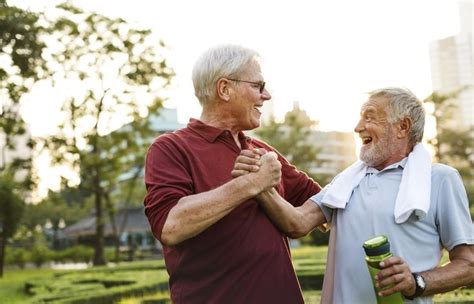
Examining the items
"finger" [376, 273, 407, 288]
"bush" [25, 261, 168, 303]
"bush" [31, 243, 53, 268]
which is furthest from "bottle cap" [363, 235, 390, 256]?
"bush" [31, 243, 53, 268]

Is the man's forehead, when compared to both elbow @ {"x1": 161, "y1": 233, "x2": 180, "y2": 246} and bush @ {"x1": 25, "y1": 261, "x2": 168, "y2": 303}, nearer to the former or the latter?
elbow @ {"x1": 161, "y1": 233, "x2": 180, "y2": 246}

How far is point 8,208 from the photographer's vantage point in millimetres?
21234

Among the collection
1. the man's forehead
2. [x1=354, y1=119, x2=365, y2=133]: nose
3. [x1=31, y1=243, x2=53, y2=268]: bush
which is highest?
the man's forehead

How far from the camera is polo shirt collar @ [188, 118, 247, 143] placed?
2.80 metres

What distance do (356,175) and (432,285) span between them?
537 millimetres

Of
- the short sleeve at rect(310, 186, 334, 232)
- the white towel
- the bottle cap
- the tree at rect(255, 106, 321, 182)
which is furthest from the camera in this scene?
the tree at rect(255, 106, 321, 182)

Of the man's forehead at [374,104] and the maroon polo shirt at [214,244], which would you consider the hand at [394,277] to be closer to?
the maroon polo shirt at [214,244]

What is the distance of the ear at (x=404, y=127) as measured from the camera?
2.80m

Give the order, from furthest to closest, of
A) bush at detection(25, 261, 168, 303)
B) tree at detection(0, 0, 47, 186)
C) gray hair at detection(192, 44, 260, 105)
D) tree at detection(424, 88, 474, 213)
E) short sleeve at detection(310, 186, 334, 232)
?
tree at detection(424, 88, 474, 213) → tree at detection(0, 0, 47, 186) → bush at detection(25, 261, 168, 303) → short sleeve at detection(310, 186, 334, 232) → gray hair at detection(192, 44, 260, 105)

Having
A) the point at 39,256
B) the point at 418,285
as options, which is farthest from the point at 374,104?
the point at 39,256

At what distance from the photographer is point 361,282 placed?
8.86 feet

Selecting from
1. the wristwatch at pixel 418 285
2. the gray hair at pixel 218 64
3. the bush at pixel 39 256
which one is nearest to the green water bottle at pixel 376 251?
the wristwatch at pixel 418 285

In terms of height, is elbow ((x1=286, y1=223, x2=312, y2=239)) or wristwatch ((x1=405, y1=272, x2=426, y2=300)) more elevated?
elbow ((x1=286, y1=223, x2=312, y2=239))

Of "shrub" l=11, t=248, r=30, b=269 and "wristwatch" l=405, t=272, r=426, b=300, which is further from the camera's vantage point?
"shrub" l=11, t=248, r=30, b=269
